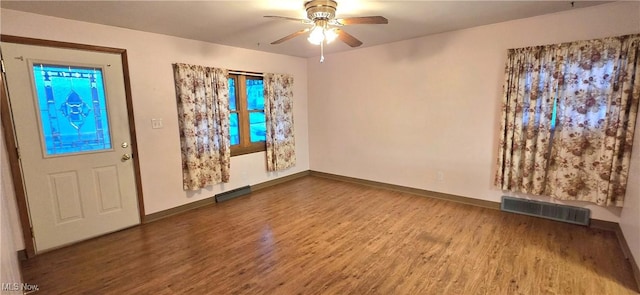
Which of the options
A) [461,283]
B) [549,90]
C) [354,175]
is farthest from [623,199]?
[354,175]

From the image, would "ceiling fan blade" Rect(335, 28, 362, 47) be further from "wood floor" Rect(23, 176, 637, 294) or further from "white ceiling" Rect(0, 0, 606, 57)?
"wood floor" Rect(23, 176, 637, 294)

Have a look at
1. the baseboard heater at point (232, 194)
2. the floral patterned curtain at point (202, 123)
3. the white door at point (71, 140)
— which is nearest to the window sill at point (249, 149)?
the floral patterned curtain at point (202, 123)

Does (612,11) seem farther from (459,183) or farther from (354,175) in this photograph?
(354,175)

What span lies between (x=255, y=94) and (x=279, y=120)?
609mm

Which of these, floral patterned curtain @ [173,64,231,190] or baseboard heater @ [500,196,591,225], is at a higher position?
floral patterned curtain @ [173,64,231,190]

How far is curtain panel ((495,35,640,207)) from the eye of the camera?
→ 2758mm

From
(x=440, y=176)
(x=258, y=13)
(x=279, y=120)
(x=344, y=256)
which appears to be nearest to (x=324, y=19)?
(x=258, y=13)

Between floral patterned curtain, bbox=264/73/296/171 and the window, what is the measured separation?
0.12 metres

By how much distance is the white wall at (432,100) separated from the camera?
311cm

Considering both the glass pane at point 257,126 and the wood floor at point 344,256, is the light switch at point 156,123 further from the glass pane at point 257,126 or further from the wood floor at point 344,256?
the glass pane at point 257,126

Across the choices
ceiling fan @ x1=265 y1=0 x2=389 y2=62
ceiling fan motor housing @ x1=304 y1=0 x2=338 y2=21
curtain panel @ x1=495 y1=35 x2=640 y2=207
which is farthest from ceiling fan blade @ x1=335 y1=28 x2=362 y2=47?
curtain panel @ x1=495 y1=35 x2=640 y2=207

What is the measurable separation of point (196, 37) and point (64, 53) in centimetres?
137

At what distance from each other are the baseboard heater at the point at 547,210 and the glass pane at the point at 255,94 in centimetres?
387

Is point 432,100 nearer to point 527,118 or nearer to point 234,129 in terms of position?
point 527,118
